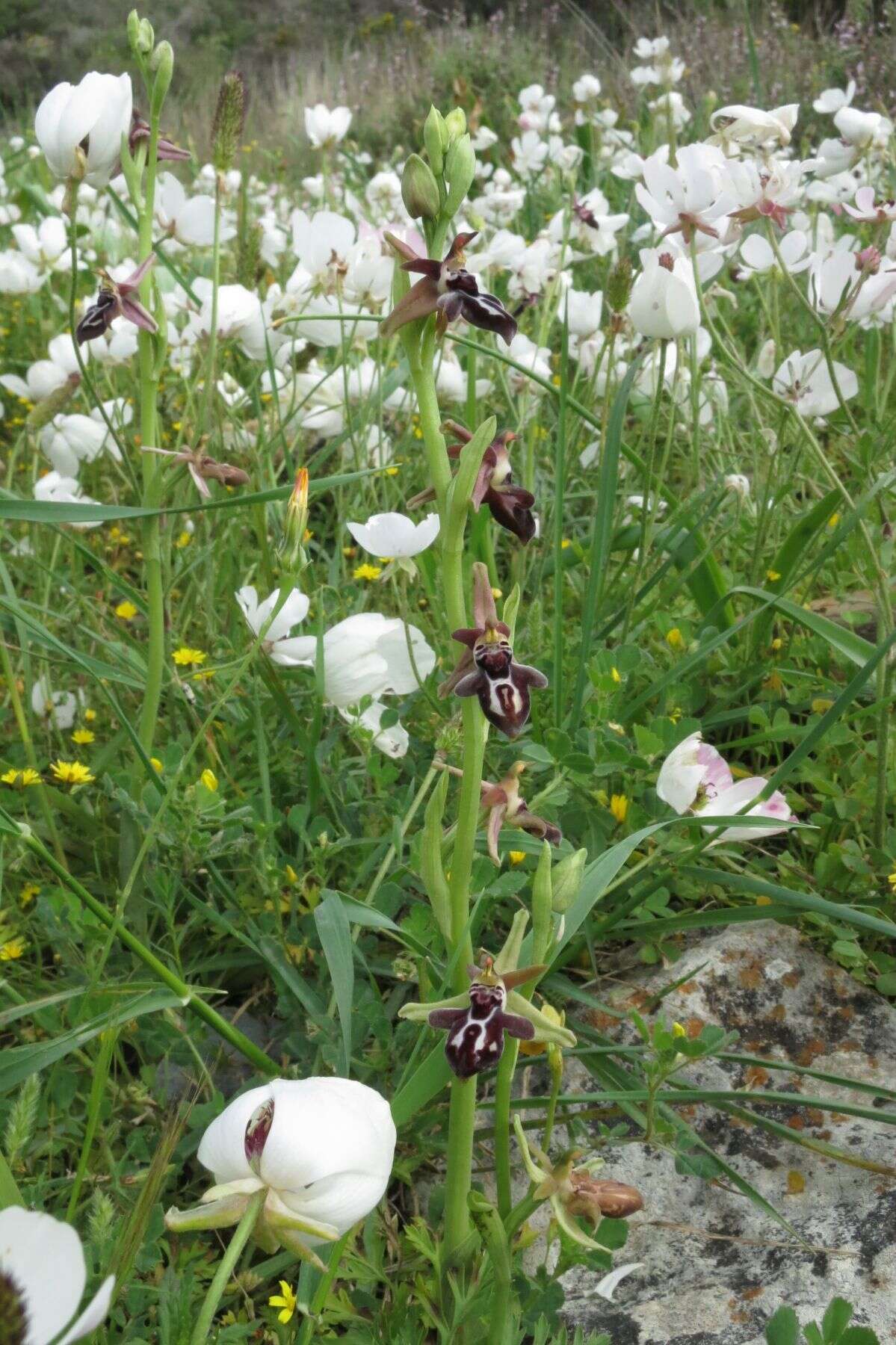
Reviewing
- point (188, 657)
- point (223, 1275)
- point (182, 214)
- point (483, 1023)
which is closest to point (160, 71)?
point (182, 214)

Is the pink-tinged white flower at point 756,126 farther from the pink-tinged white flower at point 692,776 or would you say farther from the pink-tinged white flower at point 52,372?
the pink-tinged white flower at point 52,372

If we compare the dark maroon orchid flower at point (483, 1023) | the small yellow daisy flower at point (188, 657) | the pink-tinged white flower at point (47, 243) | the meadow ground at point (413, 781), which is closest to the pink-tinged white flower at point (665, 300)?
the meadow ground at point (413, 781)

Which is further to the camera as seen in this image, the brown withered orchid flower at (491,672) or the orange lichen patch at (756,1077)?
the orange lichen patch at (756,1077)

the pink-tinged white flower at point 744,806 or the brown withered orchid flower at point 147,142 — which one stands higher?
the brown withered orchid flower at point 147,142

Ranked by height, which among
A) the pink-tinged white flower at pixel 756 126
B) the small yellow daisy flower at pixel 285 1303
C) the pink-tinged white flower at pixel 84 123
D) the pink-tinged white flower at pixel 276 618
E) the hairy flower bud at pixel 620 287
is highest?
the pink-tinged white flower at pixel 84 123

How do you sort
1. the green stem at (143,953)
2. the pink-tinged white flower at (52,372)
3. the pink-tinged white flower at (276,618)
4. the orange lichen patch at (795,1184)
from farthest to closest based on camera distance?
the pink-tinged white flower at (52,372) → the pink-tinged white flower at (276,618) → the orange lichen patch at (795,1184) → the green stem at (143,953)

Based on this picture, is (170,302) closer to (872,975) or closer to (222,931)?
(222,931)

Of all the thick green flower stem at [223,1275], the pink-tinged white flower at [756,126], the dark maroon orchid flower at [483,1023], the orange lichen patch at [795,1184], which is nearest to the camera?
the thick green flower stem at [223,1275]
